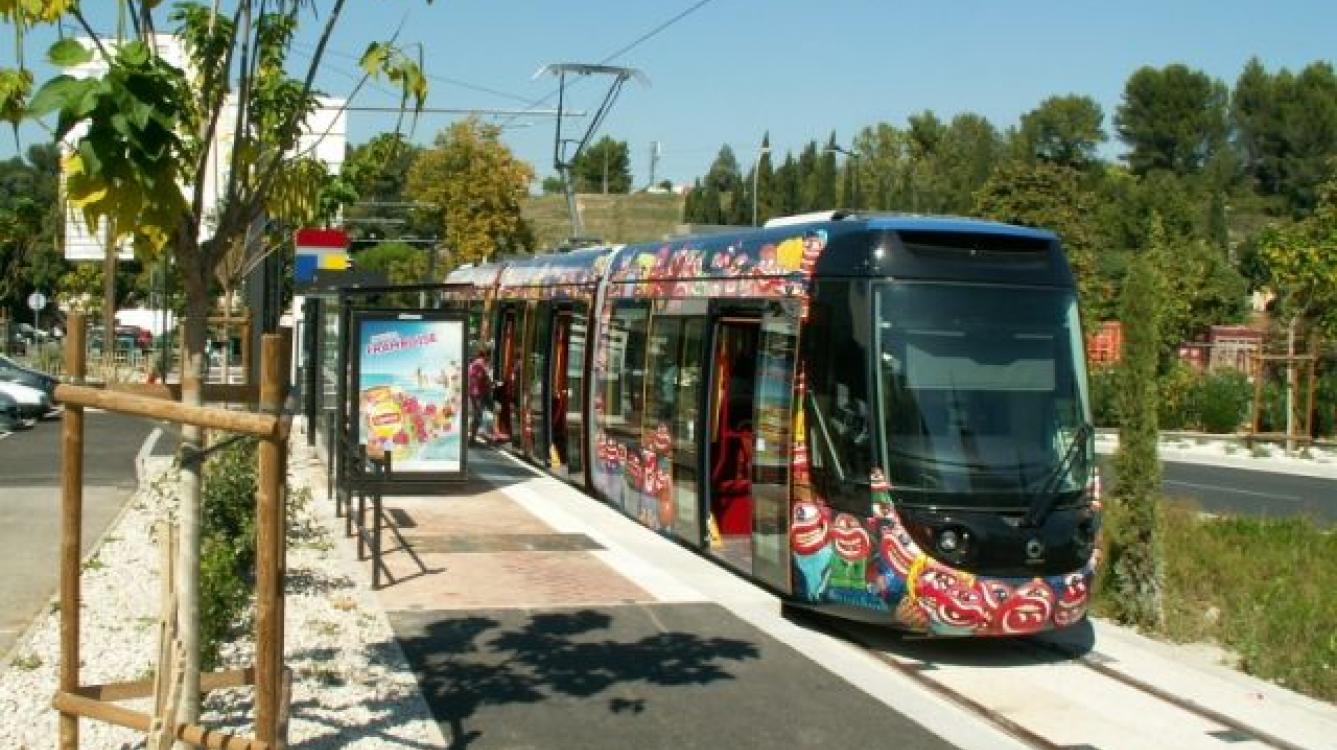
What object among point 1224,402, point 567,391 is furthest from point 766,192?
point 567,391

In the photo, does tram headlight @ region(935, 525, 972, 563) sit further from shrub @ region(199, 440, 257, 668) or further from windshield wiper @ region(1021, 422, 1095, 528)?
shrub @ region(199, 440, 257, 668)

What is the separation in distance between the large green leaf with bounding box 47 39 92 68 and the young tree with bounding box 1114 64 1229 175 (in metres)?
130

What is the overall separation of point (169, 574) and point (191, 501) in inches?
21.4

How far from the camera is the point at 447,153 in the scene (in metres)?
58.0

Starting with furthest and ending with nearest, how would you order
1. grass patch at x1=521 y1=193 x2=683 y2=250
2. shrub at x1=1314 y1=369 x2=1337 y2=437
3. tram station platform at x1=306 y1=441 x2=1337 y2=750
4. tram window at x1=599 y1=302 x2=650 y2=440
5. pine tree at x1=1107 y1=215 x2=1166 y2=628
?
1. grass patch at x1=521 y1=193 x2=683 y2=250
2. shrub at x1=1314 y1=369 x2=1337 y2=437
3. tram window at x1=599 y1=302 x2=650 y2=440
4. pine tree at x1=1107 y1=215 x2=1166 y2=628
5. tram station platform at x1=306 y1=441 x2=1337 y2=750

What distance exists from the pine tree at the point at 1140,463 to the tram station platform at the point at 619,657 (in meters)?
2.73

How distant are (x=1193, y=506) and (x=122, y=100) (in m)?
14.4

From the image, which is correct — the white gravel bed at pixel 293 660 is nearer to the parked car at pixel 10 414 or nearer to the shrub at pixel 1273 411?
the parked car at pixel 10 414

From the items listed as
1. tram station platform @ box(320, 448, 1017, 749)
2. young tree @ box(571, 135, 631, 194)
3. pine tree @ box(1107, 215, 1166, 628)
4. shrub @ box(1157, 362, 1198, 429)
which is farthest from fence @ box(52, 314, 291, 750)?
young tree @ box(571, 135, 631, 194)

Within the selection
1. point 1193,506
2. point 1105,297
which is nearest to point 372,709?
point 1193,506

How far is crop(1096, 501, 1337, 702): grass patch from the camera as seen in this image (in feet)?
31.6

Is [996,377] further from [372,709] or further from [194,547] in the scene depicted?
[194,547]

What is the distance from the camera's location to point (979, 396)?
950 cm

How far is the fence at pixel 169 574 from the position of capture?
4.93 metres
